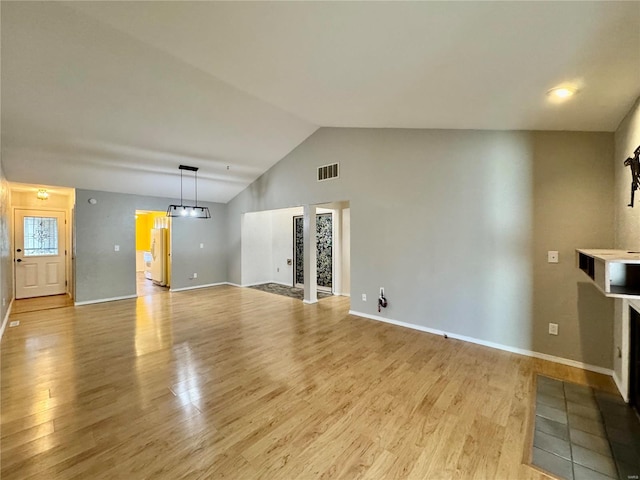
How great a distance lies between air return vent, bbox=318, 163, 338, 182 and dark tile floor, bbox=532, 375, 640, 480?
4.17 m

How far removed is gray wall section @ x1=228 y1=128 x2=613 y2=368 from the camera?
2.96 metres

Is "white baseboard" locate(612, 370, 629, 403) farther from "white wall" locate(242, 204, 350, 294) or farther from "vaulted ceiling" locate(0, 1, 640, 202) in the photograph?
"white wall" locate(242, 204, 350, 294)

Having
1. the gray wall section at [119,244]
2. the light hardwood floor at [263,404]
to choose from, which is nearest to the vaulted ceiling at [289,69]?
the gray wall section at [119,244]

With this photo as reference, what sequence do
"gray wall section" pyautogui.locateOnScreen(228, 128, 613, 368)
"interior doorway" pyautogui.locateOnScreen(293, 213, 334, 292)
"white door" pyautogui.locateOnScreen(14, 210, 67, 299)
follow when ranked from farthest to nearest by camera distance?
1. "interior doorway" pyautogui.locateOnScreen(293, 213, 334, 292)
2. "white door" pyautogui.locateOnScreen(14, 210, 67, 299)
3. "gray wall section" pyautogui.locateOnScreen(228, 128, 613, 368)

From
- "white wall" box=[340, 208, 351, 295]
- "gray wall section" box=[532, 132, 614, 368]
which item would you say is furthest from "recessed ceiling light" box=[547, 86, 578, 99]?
"white wall" box=[340, 208, 351, 295]

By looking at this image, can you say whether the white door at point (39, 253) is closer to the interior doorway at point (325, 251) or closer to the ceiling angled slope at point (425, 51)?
the interior doorway at point (325, 251)

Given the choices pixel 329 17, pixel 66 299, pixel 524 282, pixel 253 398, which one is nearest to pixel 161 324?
pixel 253 398

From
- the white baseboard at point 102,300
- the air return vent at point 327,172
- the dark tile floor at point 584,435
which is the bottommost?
the dark tile floor at point 584,435

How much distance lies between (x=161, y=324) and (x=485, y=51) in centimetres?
543

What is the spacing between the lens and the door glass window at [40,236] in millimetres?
6500

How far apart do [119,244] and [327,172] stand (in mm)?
5280

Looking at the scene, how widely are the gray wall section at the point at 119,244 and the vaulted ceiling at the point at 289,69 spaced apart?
5.08ft

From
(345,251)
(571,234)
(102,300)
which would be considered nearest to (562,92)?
(571,234)

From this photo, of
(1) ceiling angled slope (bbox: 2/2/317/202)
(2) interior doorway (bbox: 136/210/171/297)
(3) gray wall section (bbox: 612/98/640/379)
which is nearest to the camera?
(3) gray wall section (bbox: 612/98/640/379)
